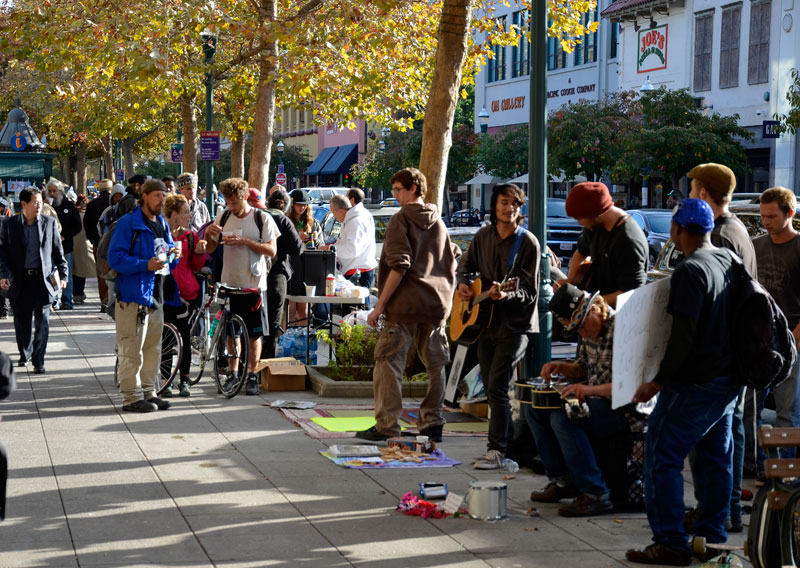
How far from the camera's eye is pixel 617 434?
7160mm

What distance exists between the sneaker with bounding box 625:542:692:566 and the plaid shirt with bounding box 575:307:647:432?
102 centimetres

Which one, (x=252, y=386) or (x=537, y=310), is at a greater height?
(x=537, y=310)

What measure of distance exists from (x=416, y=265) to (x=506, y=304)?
959 mm

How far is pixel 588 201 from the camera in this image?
7.48 meters

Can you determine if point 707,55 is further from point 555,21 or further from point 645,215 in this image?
point 555,21

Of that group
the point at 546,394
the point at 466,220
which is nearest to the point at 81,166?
the point at 466,220

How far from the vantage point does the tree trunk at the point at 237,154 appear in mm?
30656

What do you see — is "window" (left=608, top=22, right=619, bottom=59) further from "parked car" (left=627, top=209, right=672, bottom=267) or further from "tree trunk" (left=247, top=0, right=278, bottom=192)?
"tree trunk" (left=247, top=0, right=278, bottom=192)

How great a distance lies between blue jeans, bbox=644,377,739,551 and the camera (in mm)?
6008

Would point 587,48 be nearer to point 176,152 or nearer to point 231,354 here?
point 176,152

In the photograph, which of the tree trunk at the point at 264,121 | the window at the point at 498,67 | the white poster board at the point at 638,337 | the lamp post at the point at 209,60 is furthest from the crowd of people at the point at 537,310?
the window at the point at 498,67

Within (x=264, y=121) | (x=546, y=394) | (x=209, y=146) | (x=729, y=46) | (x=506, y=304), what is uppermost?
(x=729, y=46)

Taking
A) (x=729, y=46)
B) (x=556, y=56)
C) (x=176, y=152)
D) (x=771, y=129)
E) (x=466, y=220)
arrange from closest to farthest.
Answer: (x=771, y=129), (x=176, y=152), (x=729, y=46), (x=466, y=220), (x=556, y=56)

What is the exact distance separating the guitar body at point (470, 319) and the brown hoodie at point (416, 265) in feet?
1.29
